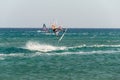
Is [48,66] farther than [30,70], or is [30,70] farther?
[48,66]

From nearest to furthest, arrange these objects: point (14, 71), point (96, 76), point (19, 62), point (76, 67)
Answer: point (96, 76) < point (14, 71) < point (76, 67) < point (19, 62)

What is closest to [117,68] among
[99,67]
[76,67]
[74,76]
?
[99,67]

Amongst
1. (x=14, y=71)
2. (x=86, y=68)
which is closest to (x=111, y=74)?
(x=86, y=68)

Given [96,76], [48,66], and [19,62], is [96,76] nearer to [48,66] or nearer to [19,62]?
[48,66]

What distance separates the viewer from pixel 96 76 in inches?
1276

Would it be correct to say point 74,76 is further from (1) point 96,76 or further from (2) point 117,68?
(2) point 117,68

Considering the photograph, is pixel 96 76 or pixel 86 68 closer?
pixel 96 76

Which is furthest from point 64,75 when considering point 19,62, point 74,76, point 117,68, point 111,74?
point 19,62

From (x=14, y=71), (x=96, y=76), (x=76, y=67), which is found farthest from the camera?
(x=76, y=67)

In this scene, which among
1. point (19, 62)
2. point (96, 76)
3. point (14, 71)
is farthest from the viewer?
point (19, 62)

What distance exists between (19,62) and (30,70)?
5.74m

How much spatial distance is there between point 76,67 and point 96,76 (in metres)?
5.78

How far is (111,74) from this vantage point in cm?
3350

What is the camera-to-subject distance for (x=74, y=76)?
3247cm
